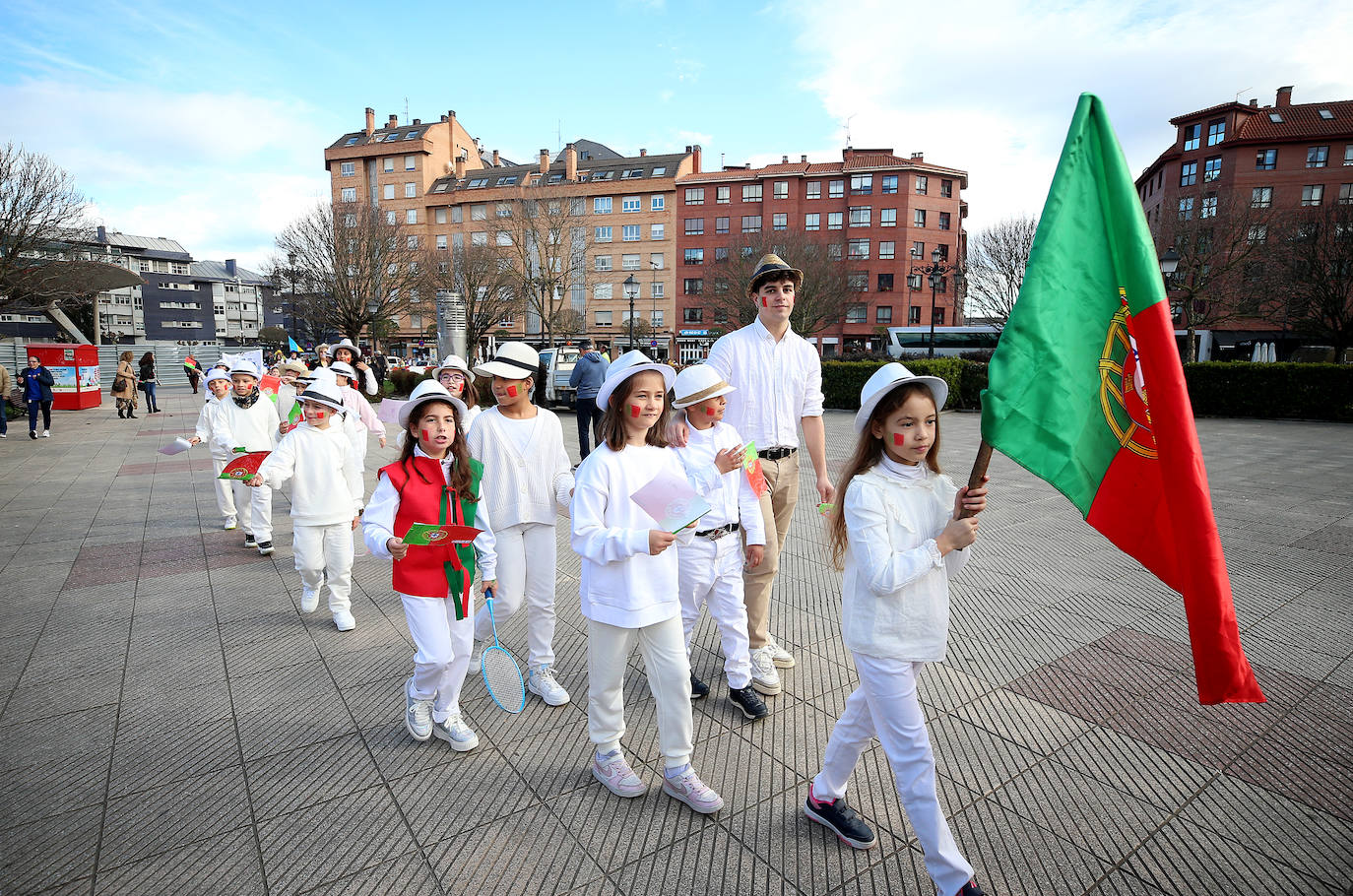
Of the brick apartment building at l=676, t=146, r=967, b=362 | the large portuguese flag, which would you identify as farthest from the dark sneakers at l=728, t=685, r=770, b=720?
the brick apartment building at l=676, t=146, r=967, b=362

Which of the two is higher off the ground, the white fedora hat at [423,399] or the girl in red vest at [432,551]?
the white fedora hat at [423,399]

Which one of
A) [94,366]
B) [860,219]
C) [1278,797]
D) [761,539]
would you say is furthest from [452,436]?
[860,219]

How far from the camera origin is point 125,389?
65.0ft

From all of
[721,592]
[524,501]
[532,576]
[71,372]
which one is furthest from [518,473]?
[71,372]

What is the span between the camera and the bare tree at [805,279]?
3675cm

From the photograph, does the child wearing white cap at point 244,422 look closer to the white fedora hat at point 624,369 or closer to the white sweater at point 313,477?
the white sweater at point 313,477

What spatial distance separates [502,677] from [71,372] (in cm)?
2545

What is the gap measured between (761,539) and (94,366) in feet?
90.7

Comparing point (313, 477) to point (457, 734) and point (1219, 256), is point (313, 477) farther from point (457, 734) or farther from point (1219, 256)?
point (1219, 256)

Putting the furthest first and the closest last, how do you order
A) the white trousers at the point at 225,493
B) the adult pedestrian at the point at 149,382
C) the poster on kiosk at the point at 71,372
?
the adult pedestrian at the point at 149,382
the poster on kiosk at the point at 71,372
the white trousers at the point at 225,493

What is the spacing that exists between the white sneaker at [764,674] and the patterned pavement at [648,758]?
0.30 feet

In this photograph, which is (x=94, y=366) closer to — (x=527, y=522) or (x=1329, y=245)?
(x=527, y=522)

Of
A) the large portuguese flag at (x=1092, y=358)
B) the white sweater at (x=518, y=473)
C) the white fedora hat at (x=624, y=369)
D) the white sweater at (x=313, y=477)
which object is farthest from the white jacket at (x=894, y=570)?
the white sweater at (x=313, y=477)

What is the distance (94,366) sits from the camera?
22984 mm
